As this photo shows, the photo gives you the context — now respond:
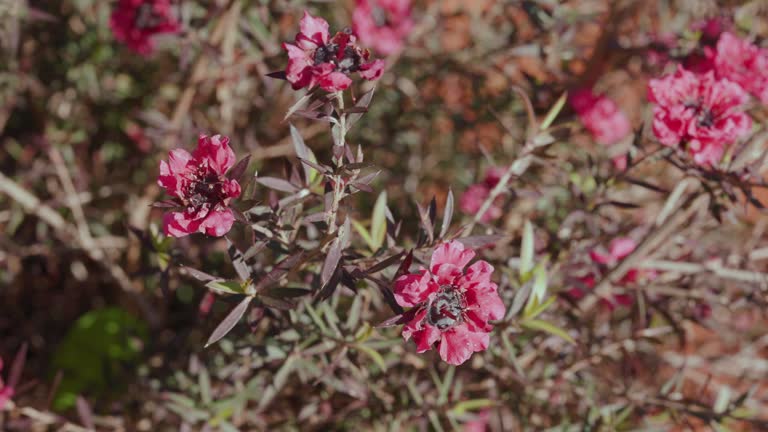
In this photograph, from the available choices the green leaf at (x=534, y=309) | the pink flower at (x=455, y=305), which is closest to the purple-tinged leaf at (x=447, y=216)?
the pink flower at (x=455, y=305)

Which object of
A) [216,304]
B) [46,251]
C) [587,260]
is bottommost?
[46,251]

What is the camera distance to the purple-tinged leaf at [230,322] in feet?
3.42

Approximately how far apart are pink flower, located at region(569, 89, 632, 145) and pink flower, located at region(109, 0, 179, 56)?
1170mm

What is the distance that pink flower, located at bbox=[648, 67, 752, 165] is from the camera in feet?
3.86

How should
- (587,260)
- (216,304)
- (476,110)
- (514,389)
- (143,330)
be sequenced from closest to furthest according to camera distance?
(216,304) → (587,260) → (514,389) → (143,330) → (476,110)

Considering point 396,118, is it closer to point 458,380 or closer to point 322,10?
point 322,10

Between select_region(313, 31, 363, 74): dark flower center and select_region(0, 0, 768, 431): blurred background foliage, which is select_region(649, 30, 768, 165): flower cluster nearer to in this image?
select_region(0, 0, 768, 431): blurred background foliage

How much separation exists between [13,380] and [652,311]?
58.7 inches

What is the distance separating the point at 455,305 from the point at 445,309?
2 cm

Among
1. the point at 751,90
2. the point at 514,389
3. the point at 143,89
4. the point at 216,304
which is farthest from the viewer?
the point at 143,89

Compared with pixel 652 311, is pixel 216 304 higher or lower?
higher

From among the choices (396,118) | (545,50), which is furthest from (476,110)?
(545,50)

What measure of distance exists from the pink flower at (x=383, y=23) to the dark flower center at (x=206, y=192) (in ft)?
4.02

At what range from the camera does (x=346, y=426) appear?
177 centimetres
